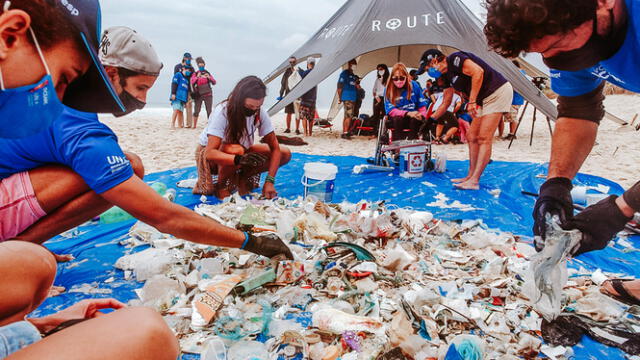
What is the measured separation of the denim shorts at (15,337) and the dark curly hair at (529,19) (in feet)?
5.25

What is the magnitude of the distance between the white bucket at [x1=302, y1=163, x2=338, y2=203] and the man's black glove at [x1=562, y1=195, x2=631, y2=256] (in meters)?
1.93

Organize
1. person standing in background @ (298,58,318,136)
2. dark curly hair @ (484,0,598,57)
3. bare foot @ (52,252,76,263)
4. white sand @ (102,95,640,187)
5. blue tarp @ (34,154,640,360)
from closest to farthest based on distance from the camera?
dark curly hair @ (484,0,598,57) < blue tarp @ (34,154,640,360) < bare foot @ (52,252,76,263) < white sand @ (102,95,640,187) < person standing in background @ (298,58,318,136)

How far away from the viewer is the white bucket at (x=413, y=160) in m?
4.15

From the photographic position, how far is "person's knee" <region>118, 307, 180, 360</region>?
80 centimetres

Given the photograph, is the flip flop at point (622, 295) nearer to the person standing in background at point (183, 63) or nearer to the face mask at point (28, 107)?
the face mask at point (28, 107)

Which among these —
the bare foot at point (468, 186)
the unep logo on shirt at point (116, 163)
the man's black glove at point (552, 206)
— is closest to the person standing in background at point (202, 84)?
the bare foot at point (468, 186)

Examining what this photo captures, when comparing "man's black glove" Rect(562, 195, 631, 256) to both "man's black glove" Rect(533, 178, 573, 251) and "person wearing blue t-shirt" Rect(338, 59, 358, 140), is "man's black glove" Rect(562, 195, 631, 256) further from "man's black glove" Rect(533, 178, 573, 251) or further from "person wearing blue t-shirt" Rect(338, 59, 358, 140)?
"person wearing blue t-shirt" Rect(338, 59, 358, 140)

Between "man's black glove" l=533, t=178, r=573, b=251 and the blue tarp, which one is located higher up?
"man's black glove" l=533, t=178, r=573, b=251

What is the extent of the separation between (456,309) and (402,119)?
150 inches

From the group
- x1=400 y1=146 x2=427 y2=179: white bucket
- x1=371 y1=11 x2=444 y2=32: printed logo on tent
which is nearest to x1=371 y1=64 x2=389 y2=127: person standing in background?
x1=371 y1=11 x2=444 y2=32: printed logo on tent

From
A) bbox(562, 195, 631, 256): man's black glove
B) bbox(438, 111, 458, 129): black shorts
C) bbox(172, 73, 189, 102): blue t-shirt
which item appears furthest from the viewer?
bbox(172, 73, 189, 102): blue t-shirt

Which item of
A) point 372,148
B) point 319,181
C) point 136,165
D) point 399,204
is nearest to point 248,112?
point 319,181

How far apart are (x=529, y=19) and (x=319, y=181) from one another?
2.07 m

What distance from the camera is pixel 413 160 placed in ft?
13.7
